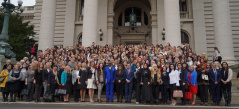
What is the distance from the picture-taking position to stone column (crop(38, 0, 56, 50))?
663 inches

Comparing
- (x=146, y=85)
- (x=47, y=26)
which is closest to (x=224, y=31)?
(x=146, y=85)

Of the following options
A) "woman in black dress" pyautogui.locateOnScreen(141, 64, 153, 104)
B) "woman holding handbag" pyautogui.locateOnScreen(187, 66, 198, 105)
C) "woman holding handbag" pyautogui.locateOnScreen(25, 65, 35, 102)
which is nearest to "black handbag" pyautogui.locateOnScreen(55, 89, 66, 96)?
"woman holding handbag" pyautogui.locateOnScreen(25, 65, 35, 102)

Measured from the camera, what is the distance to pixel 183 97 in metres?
8.30

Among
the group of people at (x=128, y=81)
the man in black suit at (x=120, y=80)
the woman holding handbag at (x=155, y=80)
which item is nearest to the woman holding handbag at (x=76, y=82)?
the group of people at (x=128, y=81)

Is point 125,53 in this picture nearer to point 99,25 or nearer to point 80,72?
point 80,72

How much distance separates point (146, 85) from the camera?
27.3ft

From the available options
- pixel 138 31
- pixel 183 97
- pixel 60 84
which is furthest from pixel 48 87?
pixel 138 31

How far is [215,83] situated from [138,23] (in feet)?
52.9

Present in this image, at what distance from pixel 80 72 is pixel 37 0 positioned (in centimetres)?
1724

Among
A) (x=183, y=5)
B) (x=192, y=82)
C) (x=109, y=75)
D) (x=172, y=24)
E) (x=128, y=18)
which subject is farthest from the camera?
(x=128, y=18)

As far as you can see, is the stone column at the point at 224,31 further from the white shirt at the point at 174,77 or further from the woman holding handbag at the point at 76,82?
the woman holding handbag at the point at 76,82

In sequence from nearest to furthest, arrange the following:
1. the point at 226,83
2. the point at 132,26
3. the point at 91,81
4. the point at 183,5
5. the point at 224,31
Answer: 1. the point at 226,83
2. the point at 91,81
3. the point at 224,31
4. the point at 183,5
5. the point at 132,26

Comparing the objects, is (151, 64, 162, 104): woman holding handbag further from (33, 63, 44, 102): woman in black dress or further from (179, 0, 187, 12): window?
(179, 0, 187, 12): window

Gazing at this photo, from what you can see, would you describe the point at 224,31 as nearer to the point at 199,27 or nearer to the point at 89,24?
the point at 199,27
